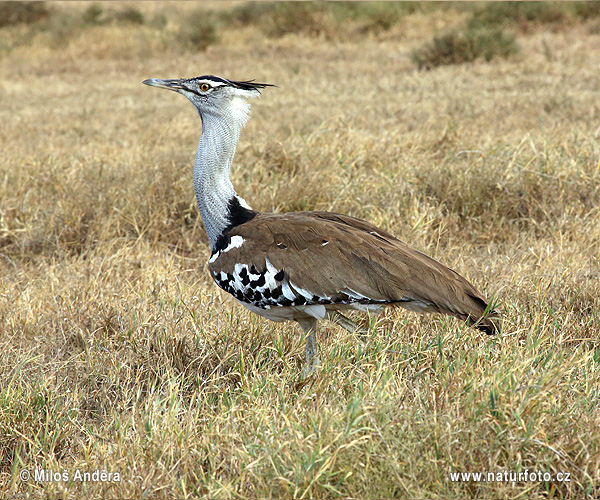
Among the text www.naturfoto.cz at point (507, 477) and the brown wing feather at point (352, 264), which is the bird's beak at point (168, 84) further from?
the text www.naturfoto.cz at point (507, 477)

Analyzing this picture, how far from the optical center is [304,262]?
8.33 ft

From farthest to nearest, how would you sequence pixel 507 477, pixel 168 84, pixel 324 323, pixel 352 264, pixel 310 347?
pixel 324 323 → pixel 168 84 → pixel 310 347 → pixel 352 264 → pixel 507 477

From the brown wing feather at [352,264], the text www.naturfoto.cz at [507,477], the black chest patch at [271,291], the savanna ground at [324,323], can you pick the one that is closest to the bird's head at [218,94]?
the brown wing feather at [352,264]

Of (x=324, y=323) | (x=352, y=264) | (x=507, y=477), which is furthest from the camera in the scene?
(x=324, y=323)

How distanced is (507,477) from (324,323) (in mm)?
1354

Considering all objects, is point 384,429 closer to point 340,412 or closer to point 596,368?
point 340,412

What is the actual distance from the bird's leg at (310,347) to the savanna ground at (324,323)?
7cm

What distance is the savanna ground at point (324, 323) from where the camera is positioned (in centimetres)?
192

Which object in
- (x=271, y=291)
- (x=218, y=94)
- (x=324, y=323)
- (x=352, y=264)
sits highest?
(x=218, y=94)

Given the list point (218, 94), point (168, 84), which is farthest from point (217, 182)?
point (168, 84)

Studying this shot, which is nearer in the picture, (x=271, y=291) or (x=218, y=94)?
(x=271, y=291)

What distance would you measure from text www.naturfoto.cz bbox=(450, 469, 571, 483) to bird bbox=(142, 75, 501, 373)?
65cm

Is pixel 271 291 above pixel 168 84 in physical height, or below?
below

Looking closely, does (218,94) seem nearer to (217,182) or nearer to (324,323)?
(217,182)
